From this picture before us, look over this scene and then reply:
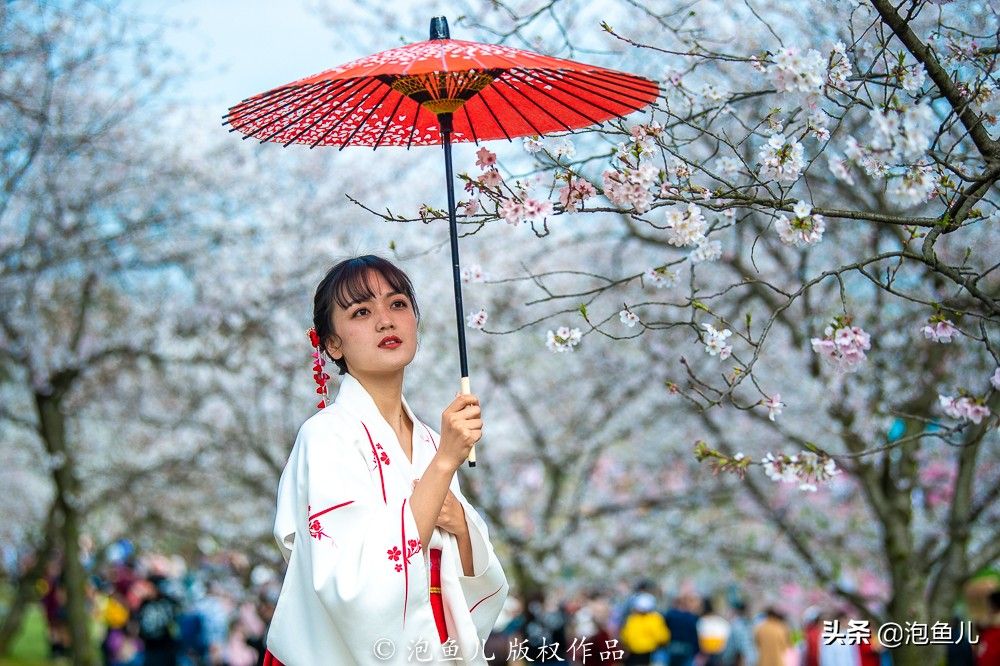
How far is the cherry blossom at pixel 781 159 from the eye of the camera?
3.12 m

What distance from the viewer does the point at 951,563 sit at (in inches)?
248

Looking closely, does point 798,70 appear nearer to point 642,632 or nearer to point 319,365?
point 319,365

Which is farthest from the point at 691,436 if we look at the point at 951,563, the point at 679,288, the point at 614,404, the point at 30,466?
the point at 30,466

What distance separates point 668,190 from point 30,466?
1577cm

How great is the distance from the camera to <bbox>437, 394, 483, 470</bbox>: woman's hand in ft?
9.57

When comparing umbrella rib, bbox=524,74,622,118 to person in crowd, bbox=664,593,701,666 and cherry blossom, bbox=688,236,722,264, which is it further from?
person in crowd, bbox=664,593,701,666

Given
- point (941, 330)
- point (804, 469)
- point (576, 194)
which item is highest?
point (576, 194)

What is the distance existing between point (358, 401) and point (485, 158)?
2.55 ft

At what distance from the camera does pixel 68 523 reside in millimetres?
10273

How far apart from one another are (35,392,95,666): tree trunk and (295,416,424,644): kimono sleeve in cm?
782

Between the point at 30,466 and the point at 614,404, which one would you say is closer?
the point at 614,404

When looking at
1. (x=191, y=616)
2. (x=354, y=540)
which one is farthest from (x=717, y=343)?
(x=191, y=616)

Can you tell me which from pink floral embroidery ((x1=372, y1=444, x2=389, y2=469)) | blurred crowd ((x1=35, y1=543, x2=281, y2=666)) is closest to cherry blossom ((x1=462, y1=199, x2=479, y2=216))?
pink floral embroidery ((x1=372, y1=444, x2=389, y2=469))

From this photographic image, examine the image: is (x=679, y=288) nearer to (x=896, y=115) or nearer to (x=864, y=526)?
(x=864, y=526)
